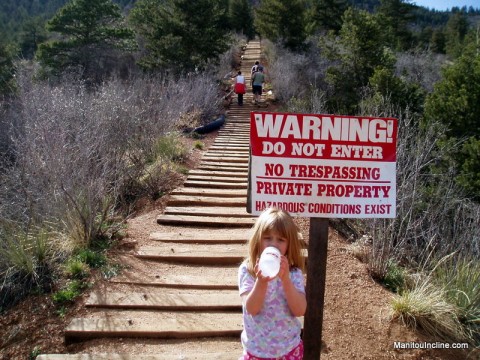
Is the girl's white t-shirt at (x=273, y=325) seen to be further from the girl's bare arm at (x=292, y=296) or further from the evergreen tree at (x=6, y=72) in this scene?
the evergreen tree at (x=6, y=72)

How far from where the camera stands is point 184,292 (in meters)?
3.96

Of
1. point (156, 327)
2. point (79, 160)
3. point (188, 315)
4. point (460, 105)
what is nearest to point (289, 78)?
point (460, 105)

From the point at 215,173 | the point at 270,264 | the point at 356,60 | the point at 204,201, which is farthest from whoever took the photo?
the point at 356,60

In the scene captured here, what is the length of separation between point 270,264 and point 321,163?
883 millimetres

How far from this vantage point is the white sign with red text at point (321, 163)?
246 centimetres

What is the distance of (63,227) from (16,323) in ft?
4.37

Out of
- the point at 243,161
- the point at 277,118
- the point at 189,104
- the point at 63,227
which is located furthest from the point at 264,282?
the point at 189,104

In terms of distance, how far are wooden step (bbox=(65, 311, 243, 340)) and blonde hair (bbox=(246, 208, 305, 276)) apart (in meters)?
1.44

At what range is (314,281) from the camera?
2.56 m

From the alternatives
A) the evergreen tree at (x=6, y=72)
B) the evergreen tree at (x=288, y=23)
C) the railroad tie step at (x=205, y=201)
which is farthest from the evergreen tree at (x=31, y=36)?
the railroad tie step at (x=205, y=201)

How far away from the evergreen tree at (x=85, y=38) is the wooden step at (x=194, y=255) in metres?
17.5

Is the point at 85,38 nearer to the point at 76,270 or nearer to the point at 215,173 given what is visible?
the point at 215,173

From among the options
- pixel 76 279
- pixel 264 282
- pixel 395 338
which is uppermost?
pixel 264 282

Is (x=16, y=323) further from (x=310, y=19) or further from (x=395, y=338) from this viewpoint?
(x=310, y=19)
